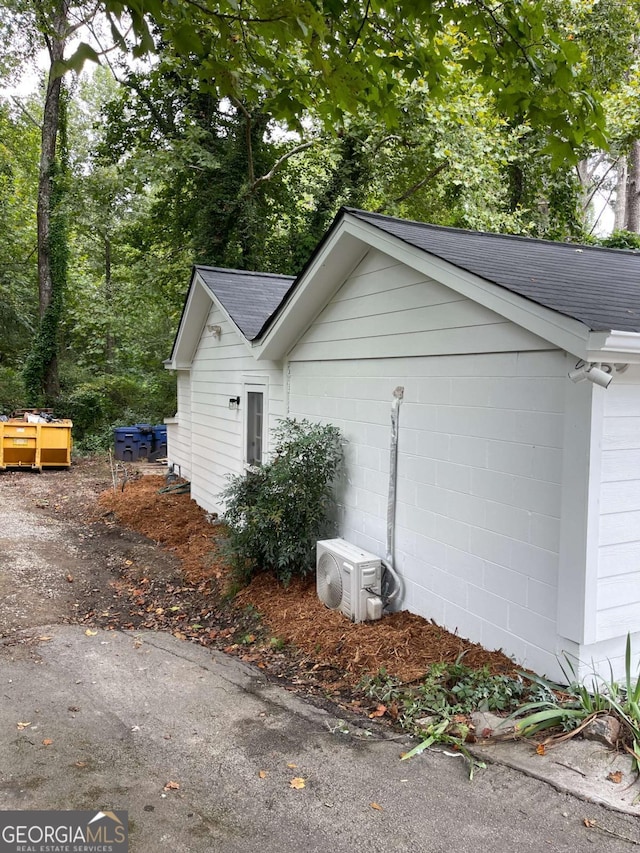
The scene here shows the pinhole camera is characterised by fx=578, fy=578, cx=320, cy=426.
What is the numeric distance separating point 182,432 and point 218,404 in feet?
9.44

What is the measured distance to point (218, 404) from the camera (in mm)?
9859

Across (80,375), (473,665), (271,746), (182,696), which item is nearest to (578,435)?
(473,665)

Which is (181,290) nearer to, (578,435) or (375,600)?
(375,600)

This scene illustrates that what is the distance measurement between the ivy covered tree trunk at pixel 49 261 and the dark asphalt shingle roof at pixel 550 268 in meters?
15.6

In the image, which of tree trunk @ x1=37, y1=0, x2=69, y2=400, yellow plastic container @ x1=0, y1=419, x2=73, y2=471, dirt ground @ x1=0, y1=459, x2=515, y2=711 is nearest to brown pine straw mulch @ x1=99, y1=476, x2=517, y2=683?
dirt ground @ x1=0, y1=459, x2=515, y2=711

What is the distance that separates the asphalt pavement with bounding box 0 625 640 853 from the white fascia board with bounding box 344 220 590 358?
229 centimetres

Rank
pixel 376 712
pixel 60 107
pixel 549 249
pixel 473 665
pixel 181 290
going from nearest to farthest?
pixel 376 712 < pixel 473 665 < pixel 549 249 < pixel 181 290 < pixel 60 107

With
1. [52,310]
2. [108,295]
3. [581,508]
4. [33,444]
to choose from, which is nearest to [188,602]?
[581,508]

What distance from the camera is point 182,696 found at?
13.4ft

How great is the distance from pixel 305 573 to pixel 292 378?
2480 mm

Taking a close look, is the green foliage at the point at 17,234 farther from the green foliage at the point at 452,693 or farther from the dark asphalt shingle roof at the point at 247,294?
the green foliage at the point at 452,693

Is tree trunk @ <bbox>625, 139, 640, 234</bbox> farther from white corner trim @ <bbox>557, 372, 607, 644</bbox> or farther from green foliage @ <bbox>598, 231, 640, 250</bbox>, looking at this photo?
white corner trim @ <bbox>557, 372, 607, 644</bbox>

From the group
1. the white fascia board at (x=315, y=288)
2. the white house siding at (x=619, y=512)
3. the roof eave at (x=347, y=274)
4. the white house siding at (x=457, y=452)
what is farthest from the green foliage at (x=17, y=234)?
the white house siding at (x=619, y=512)

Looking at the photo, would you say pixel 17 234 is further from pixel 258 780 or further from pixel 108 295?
pixel 258 780
